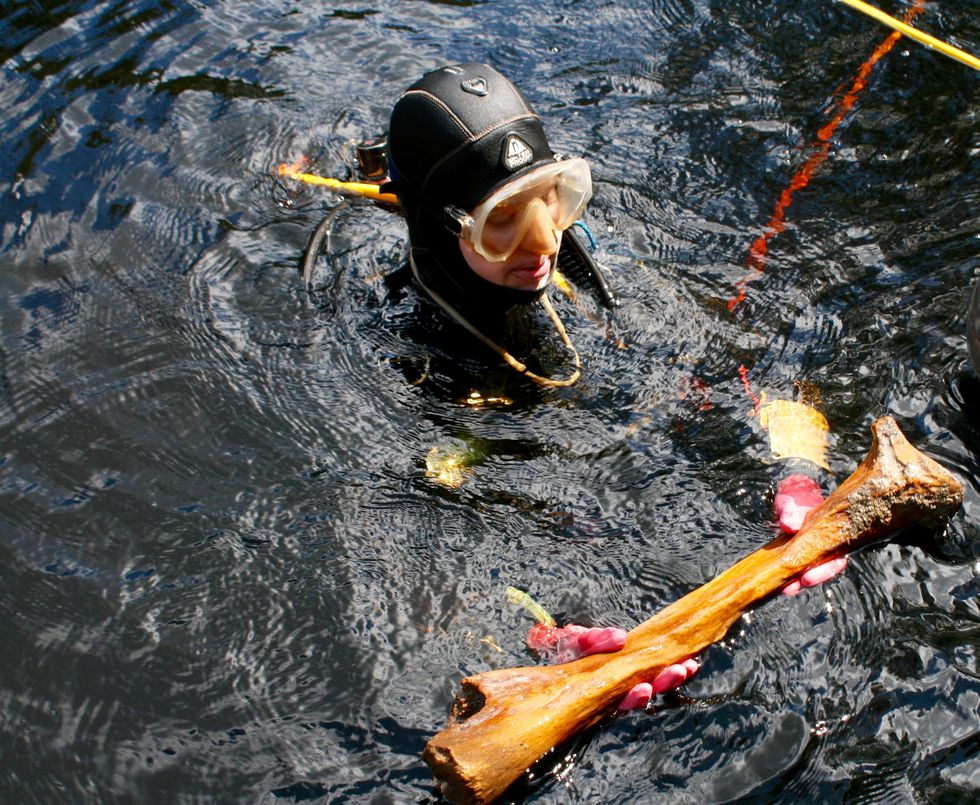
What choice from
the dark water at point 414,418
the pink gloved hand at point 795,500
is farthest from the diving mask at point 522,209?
the pink gloved hand at point 795,500

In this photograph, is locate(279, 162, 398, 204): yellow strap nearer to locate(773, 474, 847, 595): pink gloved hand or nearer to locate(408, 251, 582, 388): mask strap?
locate(408, 251, 582, 388): mask strap

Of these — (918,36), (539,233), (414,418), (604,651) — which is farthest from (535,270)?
(918,36)

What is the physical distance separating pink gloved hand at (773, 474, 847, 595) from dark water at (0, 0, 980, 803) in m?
0.11

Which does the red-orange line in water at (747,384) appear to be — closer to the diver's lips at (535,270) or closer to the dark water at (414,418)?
the dark water at (414,418)

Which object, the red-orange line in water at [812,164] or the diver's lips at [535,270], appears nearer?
the diver's lips at [535,270]

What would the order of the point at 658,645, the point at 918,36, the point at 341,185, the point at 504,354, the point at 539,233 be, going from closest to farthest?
the point at 658,645 → the point at 539,233 → the point at 504,354 → the point at 341,185 → the point at 918,36

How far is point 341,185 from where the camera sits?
5.75m

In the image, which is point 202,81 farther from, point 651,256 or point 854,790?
point 854,790

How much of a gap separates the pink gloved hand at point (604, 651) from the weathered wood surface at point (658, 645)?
30 mm

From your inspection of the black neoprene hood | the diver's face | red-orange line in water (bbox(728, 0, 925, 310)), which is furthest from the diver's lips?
red-orange line in water (bbox(728, 0, 925, 310))

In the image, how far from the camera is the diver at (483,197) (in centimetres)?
413

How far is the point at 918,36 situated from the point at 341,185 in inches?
152

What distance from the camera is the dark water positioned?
3172 millimetres

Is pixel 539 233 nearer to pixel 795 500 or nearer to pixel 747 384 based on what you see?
pixel 747 384
